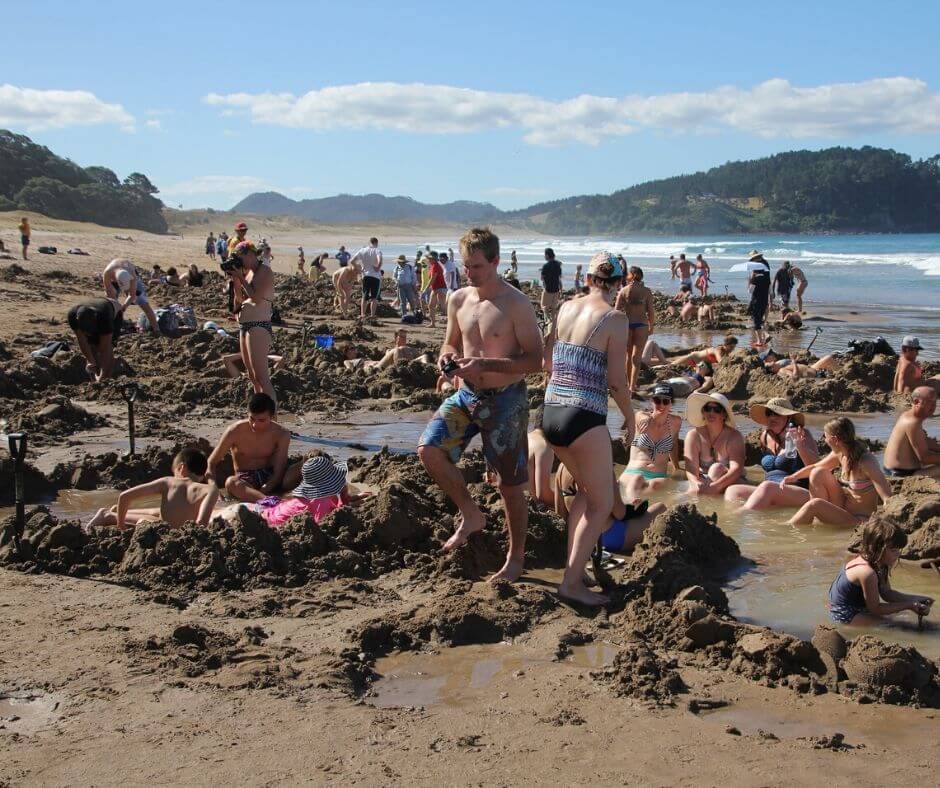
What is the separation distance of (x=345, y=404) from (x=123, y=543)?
6.18 metres

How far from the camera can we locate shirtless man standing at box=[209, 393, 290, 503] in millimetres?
7586

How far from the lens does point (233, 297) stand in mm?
10141

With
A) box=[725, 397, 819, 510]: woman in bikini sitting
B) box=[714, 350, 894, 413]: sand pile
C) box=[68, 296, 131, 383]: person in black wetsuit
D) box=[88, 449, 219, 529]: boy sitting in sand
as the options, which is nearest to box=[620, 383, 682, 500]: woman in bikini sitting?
box=[725, 397, 819, 510]: woman in bikini sitting

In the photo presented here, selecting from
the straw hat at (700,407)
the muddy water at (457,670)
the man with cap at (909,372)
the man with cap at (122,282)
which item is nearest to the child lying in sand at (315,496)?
the muddy water at (457,670)

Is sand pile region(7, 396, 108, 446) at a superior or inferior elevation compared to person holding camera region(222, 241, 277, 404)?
inferior

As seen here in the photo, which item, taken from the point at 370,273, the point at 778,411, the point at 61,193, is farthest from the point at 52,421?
the point at 61,193

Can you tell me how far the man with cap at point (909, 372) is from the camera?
12.1 m

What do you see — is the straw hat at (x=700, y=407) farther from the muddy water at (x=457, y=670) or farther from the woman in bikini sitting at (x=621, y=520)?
the muddy water at (x=457, y=670)

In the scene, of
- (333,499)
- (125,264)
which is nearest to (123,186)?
(125,264)

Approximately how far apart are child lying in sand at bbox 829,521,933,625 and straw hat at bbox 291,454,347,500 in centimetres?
308

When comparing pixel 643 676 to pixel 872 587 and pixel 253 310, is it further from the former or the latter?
pixel 253 310

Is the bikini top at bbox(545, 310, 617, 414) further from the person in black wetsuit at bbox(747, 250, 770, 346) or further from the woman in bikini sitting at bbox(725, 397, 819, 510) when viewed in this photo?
the person in black wetsuit at bbox(747, 250, 770, 346)

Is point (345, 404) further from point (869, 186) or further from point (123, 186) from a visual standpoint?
point (869, 186)

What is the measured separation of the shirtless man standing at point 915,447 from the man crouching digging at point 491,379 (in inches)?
154
